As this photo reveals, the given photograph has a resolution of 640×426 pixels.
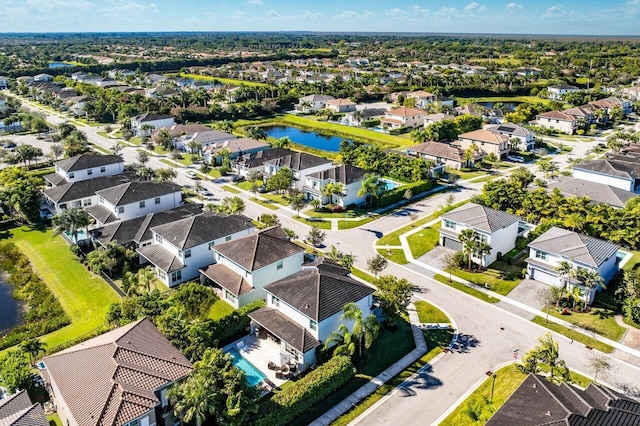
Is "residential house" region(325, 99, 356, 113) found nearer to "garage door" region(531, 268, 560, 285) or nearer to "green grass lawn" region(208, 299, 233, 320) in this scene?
"garage door" region(531, 268, 560, 285)

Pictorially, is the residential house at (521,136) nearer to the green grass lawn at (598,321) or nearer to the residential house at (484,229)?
the residential house at (484,229)

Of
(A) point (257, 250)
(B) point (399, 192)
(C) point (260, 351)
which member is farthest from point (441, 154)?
(C) point (260, 351)

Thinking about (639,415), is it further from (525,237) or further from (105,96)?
(105,96)

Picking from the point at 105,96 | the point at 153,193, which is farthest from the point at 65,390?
the point at 105,96

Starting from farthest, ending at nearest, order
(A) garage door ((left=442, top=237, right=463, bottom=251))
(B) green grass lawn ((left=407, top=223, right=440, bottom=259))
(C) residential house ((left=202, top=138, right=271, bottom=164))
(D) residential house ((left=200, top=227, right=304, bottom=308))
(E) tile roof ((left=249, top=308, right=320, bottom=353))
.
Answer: (C) residential house ((left=202, top=138, right=271, bottom=164)), (B) green grass lawn ((left=407, top=223, right=440, bottom=259)), (A) garage door ((left=442, top=237, right=463, bottom=251)), (D) residential house ((left=200, top=227, right=304, bottom=308)), (E) tile roof ((left=249, top=308, right=320, bottom=353))

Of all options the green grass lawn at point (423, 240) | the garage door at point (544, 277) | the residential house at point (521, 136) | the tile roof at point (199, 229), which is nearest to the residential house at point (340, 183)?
the green grass lawn at point (423, 240)

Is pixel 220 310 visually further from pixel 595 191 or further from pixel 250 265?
pixel 595 191

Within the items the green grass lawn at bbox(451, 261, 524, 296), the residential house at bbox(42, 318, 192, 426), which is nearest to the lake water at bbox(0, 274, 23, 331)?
the residential house at bbox(42, 318, 192, 426)
